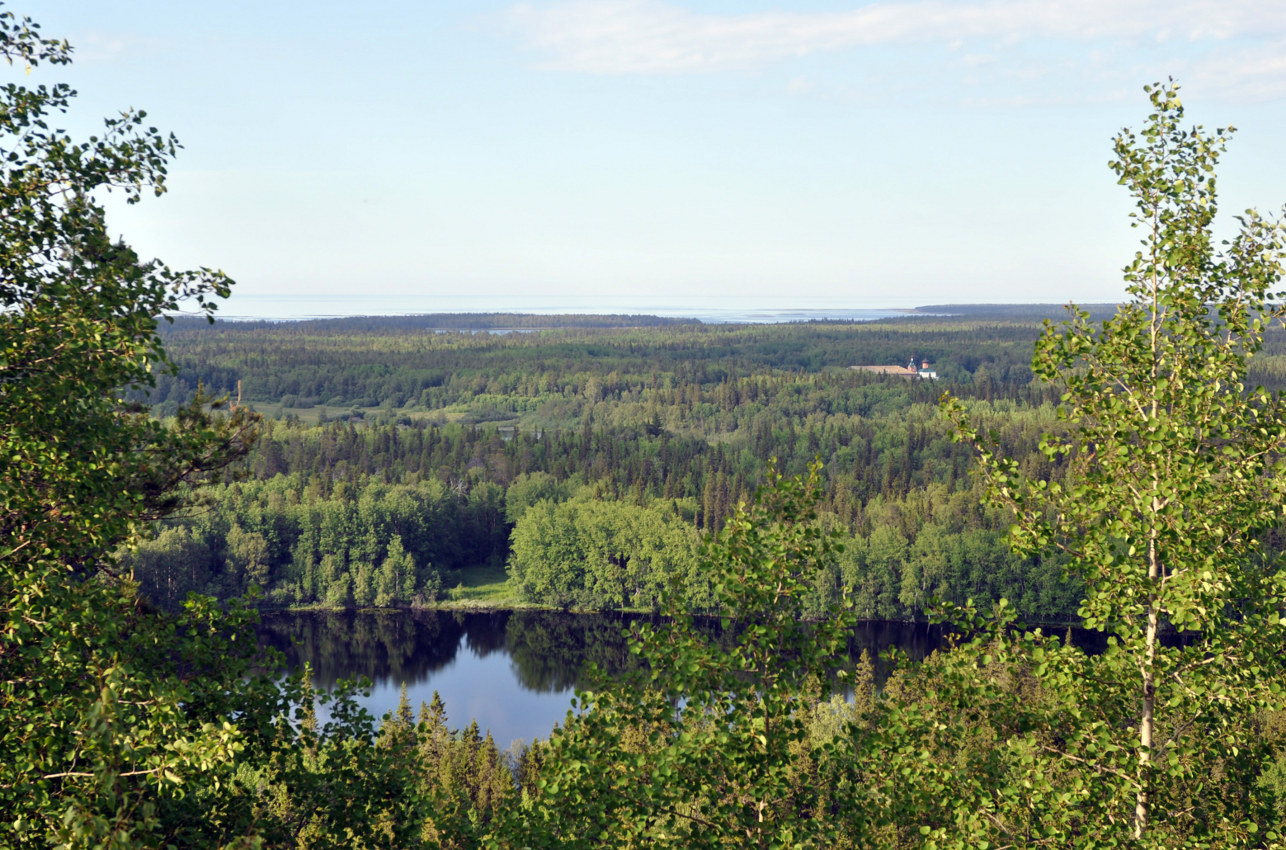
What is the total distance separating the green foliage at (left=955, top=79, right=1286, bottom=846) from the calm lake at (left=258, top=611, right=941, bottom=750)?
1996 inches

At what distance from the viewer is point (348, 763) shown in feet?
43.0

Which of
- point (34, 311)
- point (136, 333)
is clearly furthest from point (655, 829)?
point (34, 311)

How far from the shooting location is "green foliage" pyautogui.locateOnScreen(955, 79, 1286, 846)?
970 centimetres

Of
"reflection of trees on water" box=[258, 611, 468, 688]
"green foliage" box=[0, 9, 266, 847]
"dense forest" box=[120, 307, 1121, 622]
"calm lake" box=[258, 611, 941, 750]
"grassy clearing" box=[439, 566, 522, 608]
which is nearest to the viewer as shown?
"green foliage" box=[0, 9, 266, 847]

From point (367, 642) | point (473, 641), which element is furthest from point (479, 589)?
point (367, 642)

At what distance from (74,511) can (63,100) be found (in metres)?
4.74

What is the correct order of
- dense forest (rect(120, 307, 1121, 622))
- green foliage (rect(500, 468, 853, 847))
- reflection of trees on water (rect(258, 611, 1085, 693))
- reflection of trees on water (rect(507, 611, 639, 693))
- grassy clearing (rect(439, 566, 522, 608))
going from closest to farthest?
green foliage (rect(500, 468, 853, 847))
reflection of trees on water (rect(507, 611, 639, 693))
reflection of trees on water (rect(258, 611, 1085, 693))
dense forest (rect(120, 307, 1121, 622))
grassy clearing (rect(439, 566, 522, 608))

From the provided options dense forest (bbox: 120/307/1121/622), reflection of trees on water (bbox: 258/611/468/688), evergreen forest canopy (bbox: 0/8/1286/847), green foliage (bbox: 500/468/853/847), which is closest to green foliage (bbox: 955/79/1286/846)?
evergreen forest canopy (bbox: 0/8/1286/847)

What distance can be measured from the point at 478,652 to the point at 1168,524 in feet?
238

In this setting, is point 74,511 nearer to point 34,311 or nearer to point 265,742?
point 34,311

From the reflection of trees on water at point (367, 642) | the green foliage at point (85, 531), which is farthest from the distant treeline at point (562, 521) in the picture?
the green foliage at point (85, 531)

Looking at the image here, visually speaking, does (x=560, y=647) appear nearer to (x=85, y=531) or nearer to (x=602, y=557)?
(x=602, y=557)

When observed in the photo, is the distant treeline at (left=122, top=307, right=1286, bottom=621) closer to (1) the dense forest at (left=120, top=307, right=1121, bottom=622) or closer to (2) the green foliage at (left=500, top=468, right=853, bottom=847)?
(1) the dense forest at (left=120, top=307, right=1121, bottom=622)

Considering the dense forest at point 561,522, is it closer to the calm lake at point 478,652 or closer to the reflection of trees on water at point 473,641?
the reflection of trees on water at point 473,641
